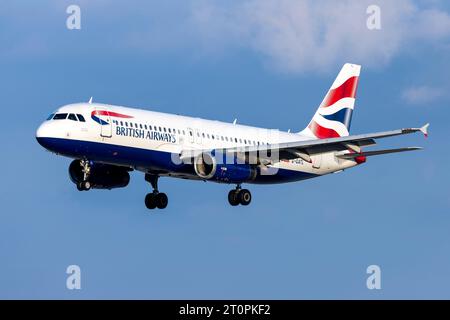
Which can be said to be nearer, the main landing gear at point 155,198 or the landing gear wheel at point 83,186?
the landing gear wheel at point 83,186

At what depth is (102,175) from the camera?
81875 millimetres

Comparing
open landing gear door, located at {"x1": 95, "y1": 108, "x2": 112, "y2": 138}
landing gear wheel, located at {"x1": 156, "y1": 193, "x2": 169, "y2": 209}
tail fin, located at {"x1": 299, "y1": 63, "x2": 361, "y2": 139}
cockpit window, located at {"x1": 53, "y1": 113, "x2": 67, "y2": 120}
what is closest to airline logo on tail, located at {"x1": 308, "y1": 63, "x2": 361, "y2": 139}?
tail fin, located at {"x1": 299, "y1": 63, "x2": 361, "y2": 139}

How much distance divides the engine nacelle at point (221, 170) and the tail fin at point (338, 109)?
1187 centimetres

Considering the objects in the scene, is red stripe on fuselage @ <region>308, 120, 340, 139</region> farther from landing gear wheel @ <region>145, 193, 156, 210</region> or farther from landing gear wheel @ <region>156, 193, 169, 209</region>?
landing gear wheel @ <region>145, 193, 156, 210</region>

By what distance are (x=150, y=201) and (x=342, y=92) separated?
63.6ft

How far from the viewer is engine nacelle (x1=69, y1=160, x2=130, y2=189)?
80.2 meters

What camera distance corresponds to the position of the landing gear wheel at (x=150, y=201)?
85500 millimetres

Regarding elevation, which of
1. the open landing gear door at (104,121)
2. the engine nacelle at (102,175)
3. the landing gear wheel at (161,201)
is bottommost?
the landing gear wheel at (161,201)

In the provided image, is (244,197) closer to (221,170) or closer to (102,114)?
(221,170)

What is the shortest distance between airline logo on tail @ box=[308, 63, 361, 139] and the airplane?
11.8 ft

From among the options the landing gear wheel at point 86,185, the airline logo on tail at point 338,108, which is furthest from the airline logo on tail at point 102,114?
the airline logo on tail at point 338,108

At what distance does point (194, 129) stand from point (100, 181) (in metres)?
6.93

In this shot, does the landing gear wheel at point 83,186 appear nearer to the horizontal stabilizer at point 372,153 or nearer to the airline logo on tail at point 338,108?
the horizontal stabilizer at point 372,153

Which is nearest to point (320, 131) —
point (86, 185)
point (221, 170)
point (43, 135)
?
point (221, 170)
